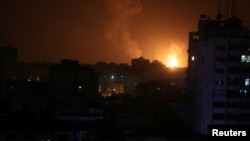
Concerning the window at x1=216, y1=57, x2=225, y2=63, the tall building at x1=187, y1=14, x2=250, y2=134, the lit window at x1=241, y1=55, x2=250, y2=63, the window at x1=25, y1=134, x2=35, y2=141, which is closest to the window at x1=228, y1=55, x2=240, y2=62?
the tall building at x1=187, y1=14, x2=250, y2=134

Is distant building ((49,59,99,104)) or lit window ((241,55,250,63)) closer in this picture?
lit window ((241,55,250,63))

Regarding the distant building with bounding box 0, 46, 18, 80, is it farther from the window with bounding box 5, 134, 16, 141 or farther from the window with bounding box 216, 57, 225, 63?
the window with bounding box 5, 134, 16, 141

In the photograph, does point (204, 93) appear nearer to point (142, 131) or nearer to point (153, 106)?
point (153, 106)

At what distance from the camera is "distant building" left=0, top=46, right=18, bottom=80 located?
108875 millimetres

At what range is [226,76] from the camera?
2064 inches

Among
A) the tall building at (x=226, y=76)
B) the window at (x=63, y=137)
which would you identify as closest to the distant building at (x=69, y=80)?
the tall building at (x=226, y=76)

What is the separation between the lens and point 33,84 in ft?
235

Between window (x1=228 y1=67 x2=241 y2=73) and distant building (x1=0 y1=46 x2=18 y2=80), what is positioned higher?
distant building (x1=0 y1=46 x2=18 y2=80)

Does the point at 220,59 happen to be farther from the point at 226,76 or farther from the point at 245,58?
the point at 245,58

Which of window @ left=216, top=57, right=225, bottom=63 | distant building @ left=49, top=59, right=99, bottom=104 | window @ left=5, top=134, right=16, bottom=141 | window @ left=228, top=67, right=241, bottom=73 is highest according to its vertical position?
window @ left=216, top=57, right=225, bottom=63

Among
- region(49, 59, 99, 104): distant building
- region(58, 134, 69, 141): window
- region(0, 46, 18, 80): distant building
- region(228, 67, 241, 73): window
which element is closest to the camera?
region(58, 134, 69, 141): window

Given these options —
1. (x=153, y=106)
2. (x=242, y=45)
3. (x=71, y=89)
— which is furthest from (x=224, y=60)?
(x=71, y=89)

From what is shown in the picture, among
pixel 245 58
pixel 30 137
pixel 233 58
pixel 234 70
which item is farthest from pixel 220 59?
pixel 30 137

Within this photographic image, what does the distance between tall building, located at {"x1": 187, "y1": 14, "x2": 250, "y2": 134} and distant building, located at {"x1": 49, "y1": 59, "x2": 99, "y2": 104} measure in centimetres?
1432
